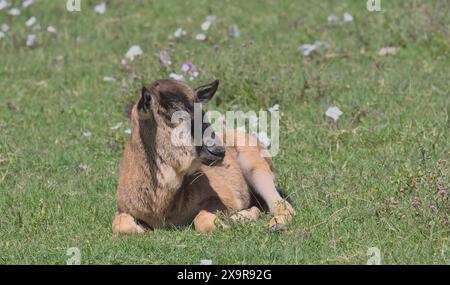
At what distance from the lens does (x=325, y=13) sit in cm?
1480

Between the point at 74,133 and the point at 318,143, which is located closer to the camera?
the point at 318,143

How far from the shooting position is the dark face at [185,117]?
853 cm

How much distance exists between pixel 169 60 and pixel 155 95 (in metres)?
3.85

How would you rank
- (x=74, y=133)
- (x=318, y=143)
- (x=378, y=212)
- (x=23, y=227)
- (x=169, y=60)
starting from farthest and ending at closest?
(x=169, y=60) < (x=74, y=133) < (x=318, y=143) < (x=23, y=227) < (x=378, y=212)

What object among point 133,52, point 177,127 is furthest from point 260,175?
point 133,52

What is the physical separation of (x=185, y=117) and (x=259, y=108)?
133 inches

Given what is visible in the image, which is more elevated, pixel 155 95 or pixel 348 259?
pixel 155 95

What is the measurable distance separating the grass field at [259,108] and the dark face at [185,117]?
1.92ft

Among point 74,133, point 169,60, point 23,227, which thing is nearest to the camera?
point 23,227

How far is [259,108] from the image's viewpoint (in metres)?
11.9

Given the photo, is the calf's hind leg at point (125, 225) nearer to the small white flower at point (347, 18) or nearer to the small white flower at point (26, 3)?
the small white flower at point (347, 18)

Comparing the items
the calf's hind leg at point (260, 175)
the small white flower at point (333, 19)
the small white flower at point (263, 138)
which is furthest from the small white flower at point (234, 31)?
the calf's hind leg at point (260, 175)
